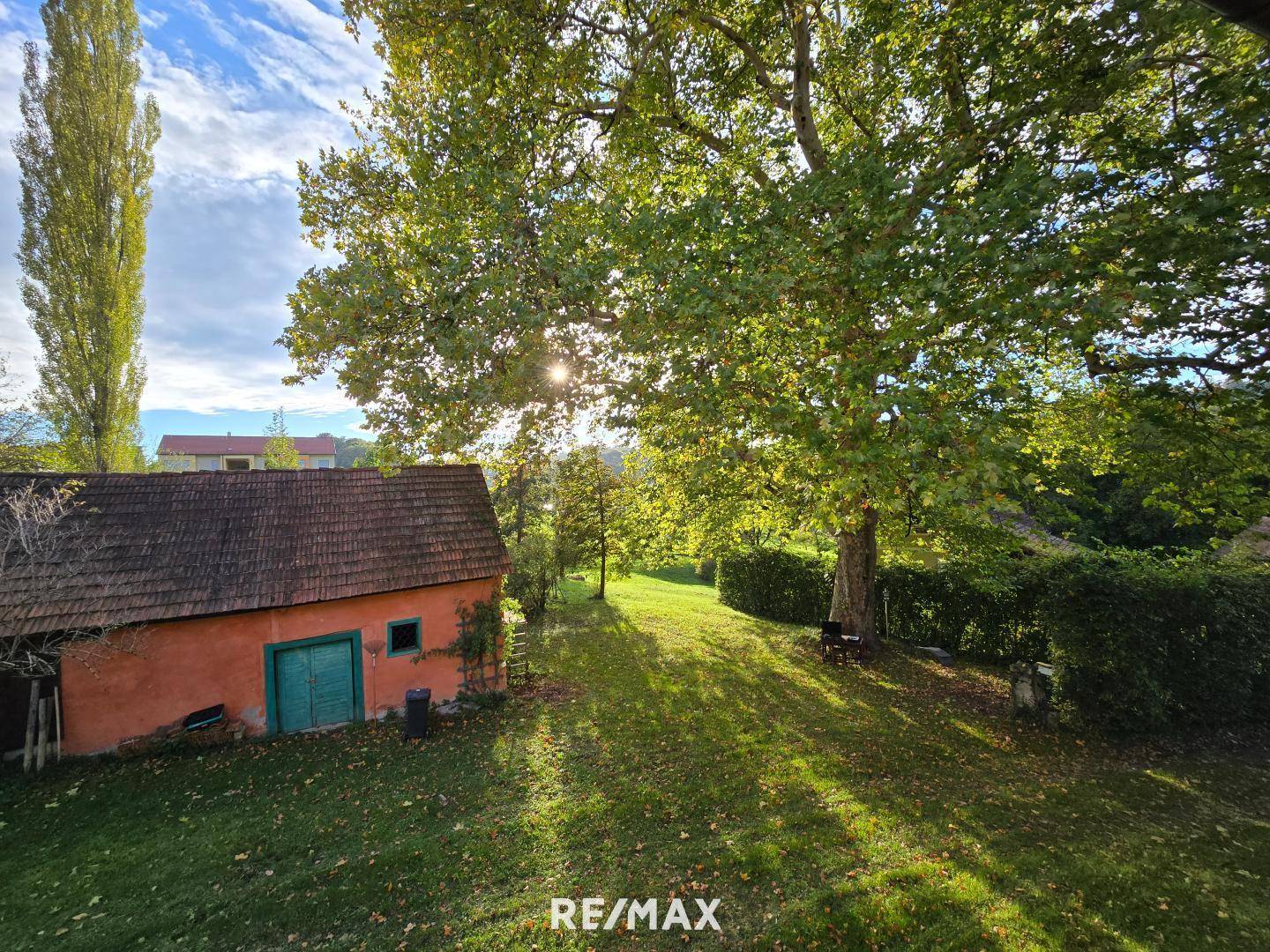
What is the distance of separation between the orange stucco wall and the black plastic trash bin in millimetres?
1233

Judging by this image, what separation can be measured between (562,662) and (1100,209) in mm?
14689

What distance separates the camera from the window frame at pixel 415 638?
10.6 m

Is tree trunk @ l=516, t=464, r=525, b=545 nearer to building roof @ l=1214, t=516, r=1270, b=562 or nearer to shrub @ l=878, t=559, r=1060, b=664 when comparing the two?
shrub @ l=878, t=559, r=1060, b=664

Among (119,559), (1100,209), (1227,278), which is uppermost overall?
(1100,209)

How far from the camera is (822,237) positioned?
6.89m

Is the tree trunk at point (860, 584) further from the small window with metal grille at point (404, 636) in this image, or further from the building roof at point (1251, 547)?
the small window with metal grille at point (404, 636)

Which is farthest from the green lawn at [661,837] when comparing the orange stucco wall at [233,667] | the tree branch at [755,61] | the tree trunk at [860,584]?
the tree branch at [755,61]

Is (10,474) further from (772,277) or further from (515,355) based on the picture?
(772,277)

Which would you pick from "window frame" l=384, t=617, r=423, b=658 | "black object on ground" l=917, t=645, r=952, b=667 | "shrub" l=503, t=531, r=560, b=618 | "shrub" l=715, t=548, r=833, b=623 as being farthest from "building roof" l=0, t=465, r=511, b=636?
"black object on ground" l=917, t=645, r=952, b=667

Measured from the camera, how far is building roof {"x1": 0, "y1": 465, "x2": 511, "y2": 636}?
29.0 ft

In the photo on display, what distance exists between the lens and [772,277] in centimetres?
631

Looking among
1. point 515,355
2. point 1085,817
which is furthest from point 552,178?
point 1085,817

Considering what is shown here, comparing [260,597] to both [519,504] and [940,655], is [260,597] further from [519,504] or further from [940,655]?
[940,655]

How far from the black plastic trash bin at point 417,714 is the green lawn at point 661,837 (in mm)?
363
